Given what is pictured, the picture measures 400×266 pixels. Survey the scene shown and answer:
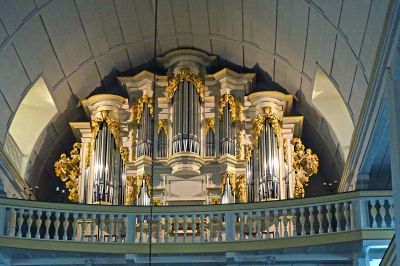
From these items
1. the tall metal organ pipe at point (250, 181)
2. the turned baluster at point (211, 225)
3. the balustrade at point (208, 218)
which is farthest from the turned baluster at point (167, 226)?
the tall metal organ pipe at point (250, 181)

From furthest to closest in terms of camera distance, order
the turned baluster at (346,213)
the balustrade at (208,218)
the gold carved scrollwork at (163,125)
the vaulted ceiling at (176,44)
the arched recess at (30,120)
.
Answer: the gold carved scrollwork at (163,125), the arched recess at (30,120), the vaulted ceiling at (176,44), the balustrade at (208,218), the turned baluster at (346,213)

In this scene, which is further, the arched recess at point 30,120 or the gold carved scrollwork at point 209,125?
the gold carved scrollwork at point 209,125

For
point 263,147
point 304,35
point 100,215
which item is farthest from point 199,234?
point 304,35

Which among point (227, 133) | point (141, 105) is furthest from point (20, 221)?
point (227, 133)

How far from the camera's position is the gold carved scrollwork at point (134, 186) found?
21422 millimetres

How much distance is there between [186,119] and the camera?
22.1 metres

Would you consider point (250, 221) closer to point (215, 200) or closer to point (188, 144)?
point (215, 200)

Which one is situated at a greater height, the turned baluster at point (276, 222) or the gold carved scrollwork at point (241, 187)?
the gold carved scrollwork at point (241, 187)

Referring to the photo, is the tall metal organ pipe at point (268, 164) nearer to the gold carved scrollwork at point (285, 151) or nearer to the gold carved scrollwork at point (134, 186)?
the gold carved scrollwork at point (285, 151)

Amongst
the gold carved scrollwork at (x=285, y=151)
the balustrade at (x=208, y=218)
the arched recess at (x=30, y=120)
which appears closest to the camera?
the balustrade at (x=208, y=218)

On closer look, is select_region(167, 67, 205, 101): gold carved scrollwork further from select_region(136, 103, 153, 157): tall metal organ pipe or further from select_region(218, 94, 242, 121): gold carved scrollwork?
select_region(136, 103, 153, 157): tall metal organ pipe

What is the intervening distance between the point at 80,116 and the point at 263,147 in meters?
5.13

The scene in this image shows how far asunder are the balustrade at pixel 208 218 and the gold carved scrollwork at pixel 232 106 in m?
4.15

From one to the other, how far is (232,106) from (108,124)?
3.11 meters
